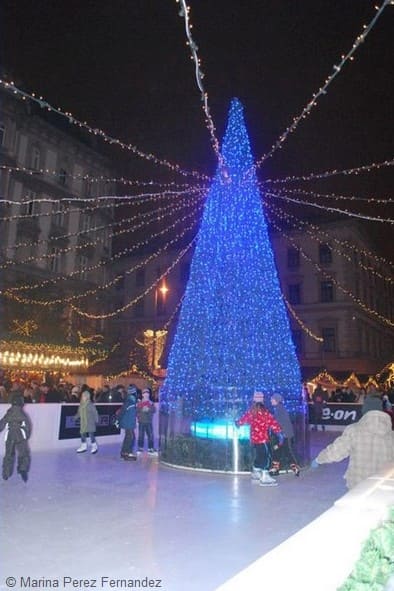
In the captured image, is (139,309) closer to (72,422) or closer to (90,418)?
(72,422)

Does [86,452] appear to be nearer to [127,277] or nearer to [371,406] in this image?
[371,406]

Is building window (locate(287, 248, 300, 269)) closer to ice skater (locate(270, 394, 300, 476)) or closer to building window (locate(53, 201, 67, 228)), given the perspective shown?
building window (locate(53, 201, 67, 228))

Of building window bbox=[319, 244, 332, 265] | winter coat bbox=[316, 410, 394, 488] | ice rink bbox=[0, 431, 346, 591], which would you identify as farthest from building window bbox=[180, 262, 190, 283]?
winter coat bbox=[316, 410, 394, 488]

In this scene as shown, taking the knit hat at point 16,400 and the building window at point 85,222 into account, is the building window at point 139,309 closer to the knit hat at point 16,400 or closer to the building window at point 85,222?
the building window at point 85,222

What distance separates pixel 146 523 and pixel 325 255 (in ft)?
121

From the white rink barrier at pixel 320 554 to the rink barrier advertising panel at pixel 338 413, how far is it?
18.1 metres

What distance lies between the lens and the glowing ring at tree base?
9.99m

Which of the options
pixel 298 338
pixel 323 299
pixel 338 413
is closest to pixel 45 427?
pixel 338 413

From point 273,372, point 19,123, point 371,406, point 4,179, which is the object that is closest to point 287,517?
point 371,406

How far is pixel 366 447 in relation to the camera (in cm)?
479

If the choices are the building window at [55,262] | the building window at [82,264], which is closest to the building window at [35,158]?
the building window at [55,262]

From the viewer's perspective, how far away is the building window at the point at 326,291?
40594 millimetres

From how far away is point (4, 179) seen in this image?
28.8 meters

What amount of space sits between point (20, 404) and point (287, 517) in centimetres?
473
